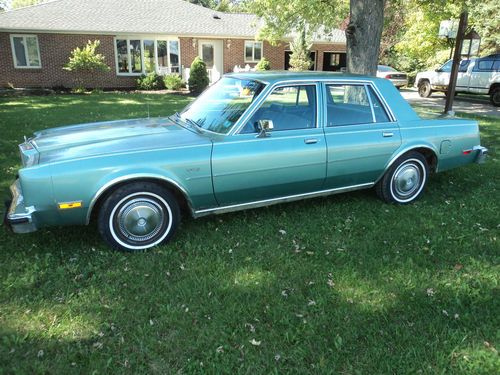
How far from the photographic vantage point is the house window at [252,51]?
25.3 m

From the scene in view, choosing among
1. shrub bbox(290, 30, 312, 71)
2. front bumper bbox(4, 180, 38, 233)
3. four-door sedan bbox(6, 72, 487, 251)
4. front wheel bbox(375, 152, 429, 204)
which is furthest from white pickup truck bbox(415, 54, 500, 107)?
front bumper bbox(4, 180, 38, 233)

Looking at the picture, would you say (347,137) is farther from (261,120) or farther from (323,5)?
(323,5)

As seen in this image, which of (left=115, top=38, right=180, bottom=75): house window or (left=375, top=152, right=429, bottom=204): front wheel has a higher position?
(left=115, top=38, right=180, bottom=75): house window

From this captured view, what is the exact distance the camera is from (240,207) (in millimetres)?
4340

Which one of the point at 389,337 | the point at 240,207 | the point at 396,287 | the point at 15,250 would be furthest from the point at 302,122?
the point at 15,250

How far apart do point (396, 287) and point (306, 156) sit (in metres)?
1.61

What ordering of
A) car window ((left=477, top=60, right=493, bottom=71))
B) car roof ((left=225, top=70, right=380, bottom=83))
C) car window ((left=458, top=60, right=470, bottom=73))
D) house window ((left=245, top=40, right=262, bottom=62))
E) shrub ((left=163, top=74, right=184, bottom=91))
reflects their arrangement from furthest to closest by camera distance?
1. house window ((left=245, top=40, right=262, bottom=62))
2. shrub ((left=163, top=74, right=184, bottom=91))
3. car window ((left=458, top=60, right=470, bottom=73))
4. car window ((left=477, top=60, right=493, bottom=71))
5. car roof ((left=225, top=70, right=380, bottom=83))

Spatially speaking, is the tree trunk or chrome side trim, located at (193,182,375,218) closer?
chrome side trim, located at (193,182,375,218)


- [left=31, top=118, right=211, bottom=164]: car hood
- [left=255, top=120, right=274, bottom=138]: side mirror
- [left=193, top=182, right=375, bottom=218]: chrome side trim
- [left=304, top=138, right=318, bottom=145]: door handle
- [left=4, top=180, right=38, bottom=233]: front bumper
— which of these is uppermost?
[left=255, top=120, right=274, bottom=138]: side mirror

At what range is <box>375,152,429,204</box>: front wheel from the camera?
16.9 ft

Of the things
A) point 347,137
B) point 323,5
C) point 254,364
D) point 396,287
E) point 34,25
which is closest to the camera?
point 254,364

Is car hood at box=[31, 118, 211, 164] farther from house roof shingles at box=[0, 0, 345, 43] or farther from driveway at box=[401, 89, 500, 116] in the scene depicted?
house roof shingles at box=[0, 0, 345, 43]

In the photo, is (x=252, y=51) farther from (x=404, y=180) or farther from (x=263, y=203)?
(x=263, y=203)

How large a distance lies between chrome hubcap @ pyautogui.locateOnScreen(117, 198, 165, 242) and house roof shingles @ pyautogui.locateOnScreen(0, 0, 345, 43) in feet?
54.3
